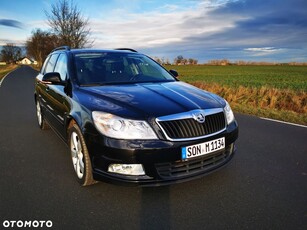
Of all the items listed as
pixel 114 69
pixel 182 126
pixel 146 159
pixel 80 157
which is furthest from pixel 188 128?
pixel 114 69

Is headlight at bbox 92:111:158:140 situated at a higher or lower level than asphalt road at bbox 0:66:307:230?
higher

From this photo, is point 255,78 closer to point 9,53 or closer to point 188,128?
point 188,128

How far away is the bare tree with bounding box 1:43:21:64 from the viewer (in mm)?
133625

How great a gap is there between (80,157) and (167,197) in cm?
122

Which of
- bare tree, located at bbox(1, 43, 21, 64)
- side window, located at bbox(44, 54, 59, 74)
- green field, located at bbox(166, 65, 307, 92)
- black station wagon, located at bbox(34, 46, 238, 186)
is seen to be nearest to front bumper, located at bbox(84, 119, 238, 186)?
black station wagon, located at bbox(34, 46, 238, 186)

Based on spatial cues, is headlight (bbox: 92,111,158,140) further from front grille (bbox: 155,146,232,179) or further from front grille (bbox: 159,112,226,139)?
front grille (bbox: 155,146,232,179)

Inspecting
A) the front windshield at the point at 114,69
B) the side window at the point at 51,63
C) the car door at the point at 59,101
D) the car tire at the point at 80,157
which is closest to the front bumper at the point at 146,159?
the car tire at the point at 80,157

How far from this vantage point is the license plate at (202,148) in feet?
9.98

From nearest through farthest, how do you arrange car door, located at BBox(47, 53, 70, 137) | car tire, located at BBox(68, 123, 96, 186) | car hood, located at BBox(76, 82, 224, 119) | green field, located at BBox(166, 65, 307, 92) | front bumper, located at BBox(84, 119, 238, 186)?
front bumper, located at BBox(84, 119, 238, 186) → car hood, located at BBox(76, 82, 224, 119) → car tire, located at BBox(68, 123, 96, 186) → car door, located at BBox(47, 53, 70, 137) → green field, located at BBox(166, 65, 307, 92)

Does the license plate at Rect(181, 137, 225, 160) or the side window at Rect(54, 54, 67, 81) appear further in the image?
the side window at Rect(54, 54, 67, 81)

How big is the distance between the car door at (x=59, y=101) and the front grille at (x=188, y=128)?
63.2 inches

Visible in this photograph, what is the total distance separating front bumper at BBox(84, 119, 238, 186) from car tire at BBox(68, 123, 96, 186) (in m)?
0.14

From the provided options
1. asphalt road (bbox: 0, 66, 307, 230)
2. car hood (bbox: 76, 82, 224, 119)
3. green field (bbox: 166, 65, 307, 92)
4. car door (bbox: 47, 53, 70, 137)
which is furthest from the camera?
green field (bbox: 166, 65, 307, 92)

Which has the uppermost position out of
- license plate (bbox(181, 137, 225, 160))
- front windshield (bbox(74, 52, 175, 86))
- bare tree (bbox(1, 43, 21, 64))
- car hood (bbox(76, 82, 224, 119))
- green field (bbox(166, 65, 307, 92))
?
bare tree (bbox(1, 43, 21, 64))
